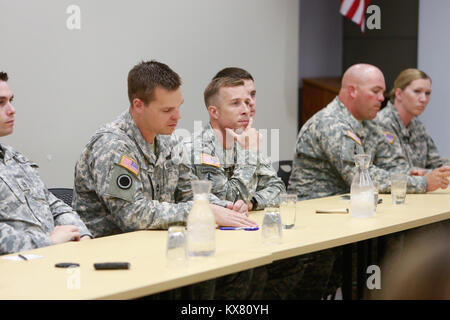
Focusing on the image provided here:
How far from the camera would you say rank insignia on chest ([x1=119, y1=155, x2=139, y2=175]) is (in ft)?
8.99

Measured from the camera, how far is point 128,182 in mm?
2732

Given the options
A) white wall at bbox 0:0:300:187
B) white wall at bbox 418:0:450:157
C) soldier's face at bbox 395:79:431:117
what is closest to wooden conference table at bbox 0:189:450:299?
white wall at bbox 0:0:300:187

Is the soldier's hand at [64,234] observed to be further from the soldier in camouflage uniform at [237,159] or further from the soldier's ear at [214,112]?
the soldier's ear at [214,112]

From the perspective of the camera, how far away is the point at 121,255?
90.0 inches

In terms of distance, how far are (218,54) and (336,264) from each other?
2.27 meters

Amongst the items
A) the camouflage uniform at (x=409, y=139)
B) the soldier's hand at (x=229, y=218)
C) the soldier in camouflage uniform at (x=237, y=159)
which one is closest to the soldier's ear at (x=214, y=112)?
the soldier in camouflage uniform at (x=237, y=159)

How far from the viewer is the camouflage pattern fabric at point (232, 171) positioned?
3.26 m

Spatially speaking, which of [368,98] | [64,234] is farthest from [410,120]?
[64,234]

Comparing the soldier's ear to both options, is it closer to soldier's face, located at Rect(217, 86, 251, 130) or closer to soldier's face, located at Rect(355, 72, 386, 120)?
soldier's face, located at Rect(217, 86, 251, 130)

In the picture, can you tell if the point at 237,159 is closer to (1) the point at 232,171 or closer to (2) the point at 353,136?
(1) the point at 232,171

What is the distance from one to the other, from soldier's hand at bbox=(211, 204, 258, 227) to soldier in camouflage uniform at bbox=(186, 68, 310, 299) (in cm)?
42
